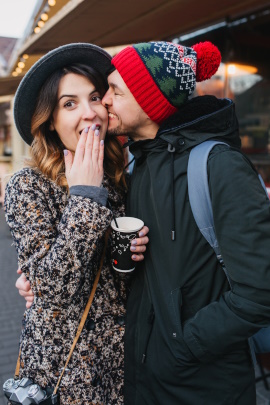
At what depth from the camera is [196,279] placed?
1.48 m

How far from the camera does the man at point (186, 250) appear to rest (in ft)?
4.41

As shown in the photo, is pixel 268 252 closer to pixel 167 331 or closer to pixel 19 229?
pixel 167 331

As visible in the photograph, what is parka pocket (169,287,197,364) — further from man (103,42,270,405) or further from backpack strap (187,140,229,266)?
backpack strap (187,140,229,266)

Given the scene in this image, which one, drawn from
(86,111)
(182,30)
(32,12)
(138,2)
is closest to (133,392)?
(86,111)

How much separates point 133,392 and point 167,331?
41 cm

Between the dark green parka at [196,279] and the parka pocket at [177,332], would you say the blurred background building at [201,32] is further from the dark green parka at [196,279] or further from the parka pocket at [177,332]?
the parka pocket at [177,332]

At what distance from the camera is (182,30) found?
5684 millimetres

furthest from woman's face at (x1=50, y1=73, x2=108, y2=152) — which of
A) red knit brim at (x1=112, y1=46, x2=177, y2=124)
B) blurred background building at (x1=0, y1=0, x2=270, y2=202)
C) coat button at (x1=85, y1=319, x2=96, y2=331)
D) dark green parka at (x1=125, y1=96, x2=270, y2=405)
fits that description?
blurred background building at (x1=0, y1=0, x2=270, y2=202)

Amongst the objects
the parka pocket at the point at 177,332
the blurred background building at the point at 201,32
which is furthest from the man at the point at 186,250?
the blurred background building at the point at 201,32

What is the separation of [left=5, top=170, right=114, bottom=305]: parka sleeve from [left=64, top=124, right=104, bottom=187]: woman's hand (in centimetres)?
10

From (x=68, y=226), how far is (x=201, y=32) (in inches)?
205

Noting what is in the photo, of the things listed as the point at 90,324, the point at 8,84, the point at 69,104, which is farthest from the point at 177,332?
the point at 8,84

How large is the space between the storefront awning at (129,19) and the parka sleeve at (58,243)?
3238mm

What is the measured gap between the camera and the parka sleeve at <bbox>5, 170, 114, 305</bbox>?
1.51 m
